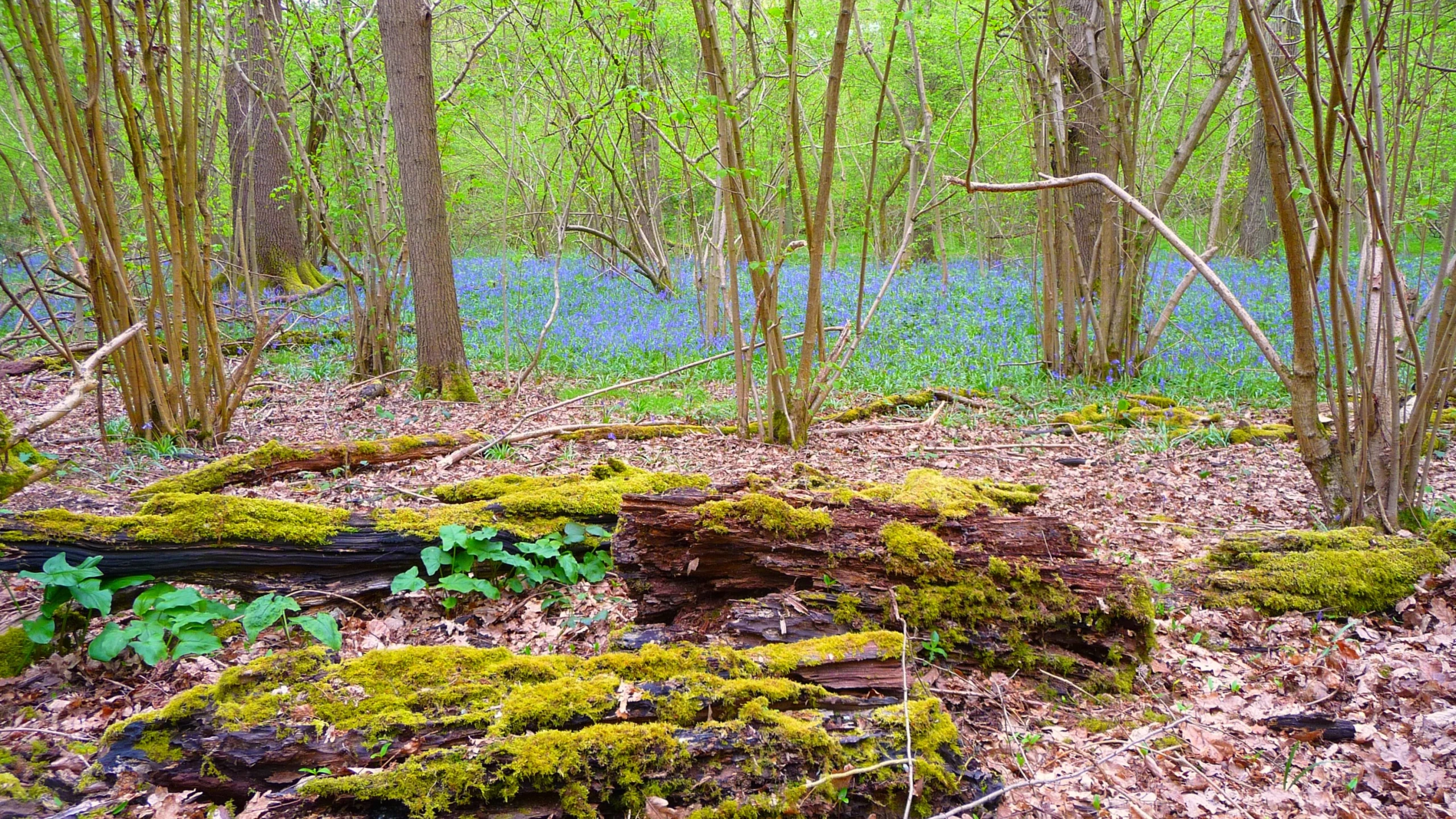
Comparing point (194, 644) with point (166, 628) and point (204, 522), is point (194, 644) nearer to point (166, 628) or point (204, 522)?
point (166, 628)

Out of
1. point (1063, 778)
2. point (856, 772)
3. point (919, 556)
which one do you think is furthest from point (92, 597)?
point (1063, 778)

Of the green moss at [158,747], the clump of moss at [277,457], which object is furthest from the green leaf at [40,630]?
the clump of moss at [277,457]

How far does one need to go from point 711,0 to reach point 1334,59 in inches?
134

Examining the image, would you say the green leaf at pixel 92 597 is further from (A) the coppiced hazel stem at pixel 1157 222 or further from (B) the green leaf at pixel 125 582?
(A) the coppiced hazel stem at pixel 1157 222

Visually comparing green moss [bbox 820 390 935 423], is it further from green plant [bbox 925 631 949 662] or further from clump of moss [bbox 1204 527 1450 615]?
green plant [bbox 925 631 949 662]

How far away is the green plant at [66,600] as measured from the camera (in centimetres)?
272

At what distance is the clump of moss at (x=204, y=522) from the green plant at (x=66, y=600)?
15 centimetres

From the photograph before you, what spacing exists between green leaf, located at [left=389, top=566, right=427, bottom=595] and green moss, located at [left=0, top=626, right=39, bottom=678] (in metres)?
1.19

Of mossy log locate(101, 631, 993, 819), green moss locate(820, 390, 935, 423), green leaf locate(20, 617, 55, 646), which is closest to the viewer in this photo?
mossy log locate(101, 631, 993, 819)

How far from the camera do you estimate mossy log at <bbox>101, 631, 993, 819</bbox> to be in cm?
195

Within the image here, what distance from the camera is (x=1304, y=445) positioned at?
142 inches

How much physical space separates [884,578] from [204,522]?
2.73 metres

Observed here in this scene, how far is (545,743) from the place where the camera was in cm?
202

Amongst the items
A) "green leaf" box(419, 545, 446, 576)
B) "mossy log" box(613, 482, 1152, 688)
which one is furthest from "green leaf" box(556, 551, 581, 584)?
"green leaf" box(419, 545, 446, 576)
